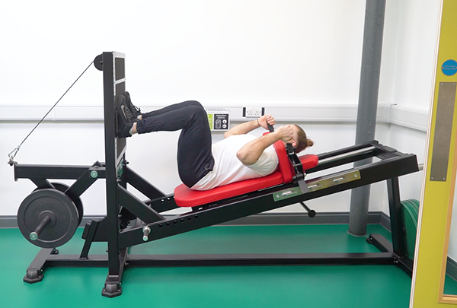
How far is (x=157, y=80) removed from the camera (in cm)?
348

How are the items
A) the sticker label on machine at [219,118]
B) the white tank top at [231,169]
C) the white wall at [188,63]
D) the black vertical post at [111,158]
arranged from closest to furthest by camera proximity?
the black vertical post at [111,158] < the white tank top at [231,169] < the white wall at [188,63] < the sticker label on machine at [219,118]

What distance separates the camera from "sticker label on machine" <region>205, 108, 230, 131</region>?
11.5 ft

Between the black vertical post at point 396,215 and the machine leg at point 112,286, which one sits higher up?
the black vertical post at point 396,215

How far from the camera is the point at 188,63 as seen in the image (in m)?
3.48

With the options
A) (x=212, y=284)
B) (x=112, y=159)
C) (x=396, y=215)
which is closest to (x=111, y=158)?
(x=112, y=159)

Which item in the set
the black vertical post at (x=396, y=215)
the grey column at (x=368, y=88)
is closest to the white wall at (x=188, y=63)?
the grey column at (x=368, y=88)

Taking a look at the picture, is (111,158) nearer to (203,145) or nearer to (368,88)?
(203,145)

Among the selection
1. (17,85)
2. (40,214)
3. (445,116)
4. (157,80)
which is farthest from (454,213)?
(17,85)

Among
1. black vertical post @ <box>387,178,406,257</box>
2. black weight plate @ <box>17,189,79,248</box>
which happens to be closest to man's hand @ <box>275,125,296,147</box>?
black vertical post @ <box>387,178,406,257</box>

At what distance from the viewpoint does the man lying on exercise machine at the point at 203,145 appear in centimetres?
257

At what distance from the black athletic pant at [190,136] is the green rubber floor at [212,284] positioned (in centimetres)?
67

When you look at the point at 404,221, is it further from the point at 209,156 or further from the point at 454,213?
the point at 209,156

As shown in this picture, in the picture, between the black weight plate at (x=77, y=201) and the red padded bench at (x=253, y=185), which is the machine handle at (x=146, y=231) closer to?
the red padded bench at (x=253, y=185)

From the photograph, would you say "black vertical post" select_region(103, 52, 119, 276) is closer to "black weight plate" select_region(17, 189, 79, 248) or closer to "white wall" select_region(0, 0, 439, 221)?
"black weight plate" select_region(17, 189, 79, 248)
